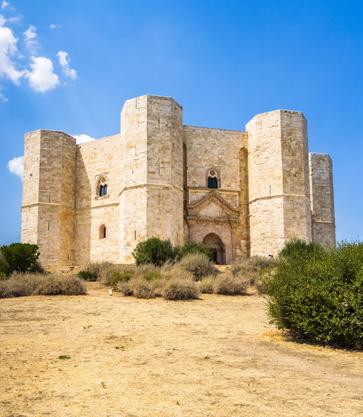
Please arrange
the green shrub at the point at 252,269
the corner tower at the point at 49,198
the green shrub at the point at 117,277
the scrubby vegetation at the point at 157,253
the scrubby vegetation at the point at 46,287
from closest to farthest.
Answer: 1. the scrubby vegetation at the point at 46,287
2. the green shrub at the point at 117,277
3. the green shrub at the point at 252,269
4. the scrubby vegetation at the point at 157,253
5. the corner tower at the point at 49,198

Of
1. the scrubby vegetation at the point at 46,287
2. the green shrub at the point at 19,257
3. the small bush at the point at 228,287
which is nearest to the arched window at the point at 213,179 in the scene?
the green shrub at the point at 19,257

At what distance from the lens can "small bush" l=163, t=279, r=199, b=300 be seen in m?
11.1

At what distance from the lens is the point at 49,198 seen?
79.8 ft

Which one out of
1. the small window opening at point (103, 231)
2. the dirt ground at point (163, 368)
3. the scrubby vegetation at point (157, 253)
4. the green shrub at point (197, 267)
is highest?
the small window opening at point (103, 231)

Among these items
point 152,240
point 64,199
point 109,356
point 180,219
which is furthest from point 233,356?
point 64,199

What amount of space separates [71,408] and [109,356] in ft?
6.10

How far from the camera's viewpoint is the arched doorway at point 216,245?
Result: 77.6 feet

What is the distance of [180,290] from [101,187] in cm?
1498

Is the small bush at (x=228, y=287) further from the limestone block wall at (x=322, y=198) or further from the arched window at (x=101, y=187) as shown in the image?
the limestone block wall at (x=322, y=198)

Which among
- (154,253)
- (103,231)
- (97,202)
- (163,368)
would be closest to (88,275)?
(154,253)

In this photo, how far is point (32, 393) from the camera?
14.1 ft

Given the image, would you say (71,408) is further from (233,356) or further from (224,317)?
(224,317)

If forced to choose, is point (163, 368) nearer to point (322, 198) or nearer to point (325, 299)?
point (325, 299)

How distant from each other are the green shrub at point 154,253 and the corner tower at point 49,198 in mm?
7194
